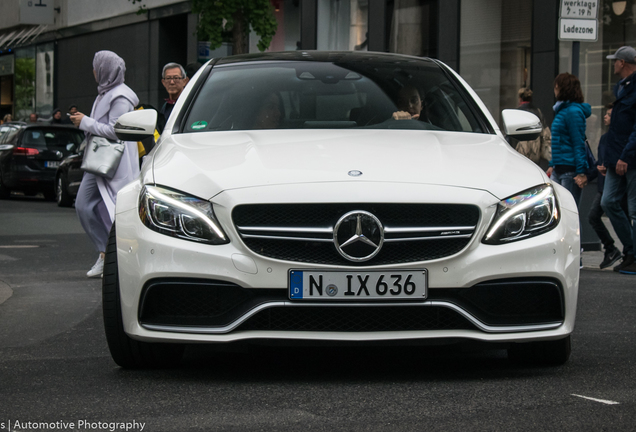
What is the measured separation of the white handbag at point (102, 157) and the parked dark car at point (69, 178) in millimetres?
11281

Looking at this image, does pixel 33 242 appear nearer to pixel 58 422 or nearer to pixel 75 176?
pixel 75 176

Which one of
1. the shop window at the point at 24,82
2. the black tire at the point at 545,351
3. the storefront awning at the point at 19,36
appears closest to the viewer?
the black tire at the point at 545,351

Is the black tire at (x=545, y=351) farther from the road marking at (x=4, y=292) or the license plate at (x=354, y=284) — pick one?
the road marking at (x=4, y=292)

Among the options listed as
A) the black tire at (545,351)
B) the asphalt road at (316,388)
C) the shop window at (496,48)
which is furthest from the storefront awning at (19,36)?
the black tire at (545,351)

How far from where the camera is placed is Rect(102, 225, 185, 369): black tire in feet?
15.3

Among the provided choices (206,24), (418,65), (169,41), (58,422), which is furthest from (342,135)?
(169,41)

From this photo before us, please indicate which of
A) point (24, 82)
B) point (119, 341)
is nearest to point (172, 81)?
point (119, 341)

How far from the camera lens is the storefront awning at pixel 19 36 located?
41.0 m

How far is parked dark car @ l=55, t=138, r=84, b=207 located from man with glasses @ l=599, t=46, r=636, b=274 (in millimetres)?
12402

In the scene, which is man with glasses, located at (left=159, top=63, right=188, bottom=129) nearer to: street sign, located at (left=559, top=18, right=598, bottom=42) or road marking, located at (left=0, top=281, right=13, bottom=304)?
road marking, located at (left=0, top=281, right=13, bottom=304)

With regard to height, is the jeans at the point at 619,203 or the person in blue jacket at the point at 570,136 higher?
the person in blue jacket at the point at 570,136

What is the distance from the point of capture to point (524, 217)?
4.43 m

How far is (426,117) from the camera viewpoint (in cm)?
577

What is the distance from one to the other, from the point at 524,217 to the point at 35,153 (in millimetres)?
18937
